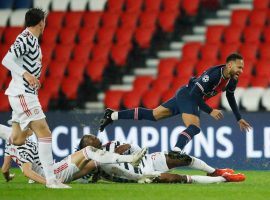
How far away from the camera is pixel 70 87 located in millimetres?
18188

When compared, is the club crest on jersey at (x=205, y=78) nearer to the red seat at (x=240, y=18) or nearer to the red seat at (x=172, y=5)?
the red seat at (x=240, y=18)

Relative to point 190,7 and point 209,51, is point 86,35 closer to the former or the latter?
point 190,7

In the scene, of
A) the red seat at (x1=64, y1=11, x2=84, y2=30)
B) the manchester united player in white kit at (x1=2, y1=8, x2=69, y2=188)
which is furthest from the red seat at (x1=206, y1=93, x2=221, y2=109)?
the manchester united player in white kit at (x1=2, y1=8, x2=69, y2=188)

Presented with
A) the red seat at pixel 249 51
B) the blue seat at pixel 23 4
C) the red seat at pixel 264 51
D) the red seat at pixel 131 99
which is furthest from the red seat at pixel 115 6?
the red seat at pixel 264 51

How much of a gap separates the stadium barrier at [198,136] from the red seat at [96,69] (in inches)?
92.5

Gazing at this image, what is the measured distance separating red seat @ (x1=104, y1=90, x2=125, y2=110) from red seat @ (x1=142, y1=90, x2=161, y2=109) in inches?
18.0

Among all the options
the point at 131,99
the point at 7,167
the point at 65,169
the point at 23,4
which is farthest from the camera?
the point at 23,4

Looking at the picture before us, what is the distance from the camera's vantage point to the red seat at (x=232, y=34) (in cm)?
1825

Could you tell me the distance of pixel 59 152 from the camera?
52.9 feet

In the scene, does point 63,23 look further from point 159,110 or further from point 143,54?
point 159,110

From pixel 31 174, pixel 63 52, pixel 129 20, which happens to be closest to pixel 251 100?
pixel 129 20

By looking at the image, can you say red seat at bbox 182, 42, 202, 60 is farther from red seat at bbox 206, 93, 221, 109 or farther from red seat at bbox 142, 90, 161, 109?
red seat at bbox 206, 93, 221, 109

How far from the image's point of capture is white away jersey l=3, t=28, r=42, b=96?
34.6 feet

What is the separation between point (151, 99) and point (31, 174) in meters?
6.04
